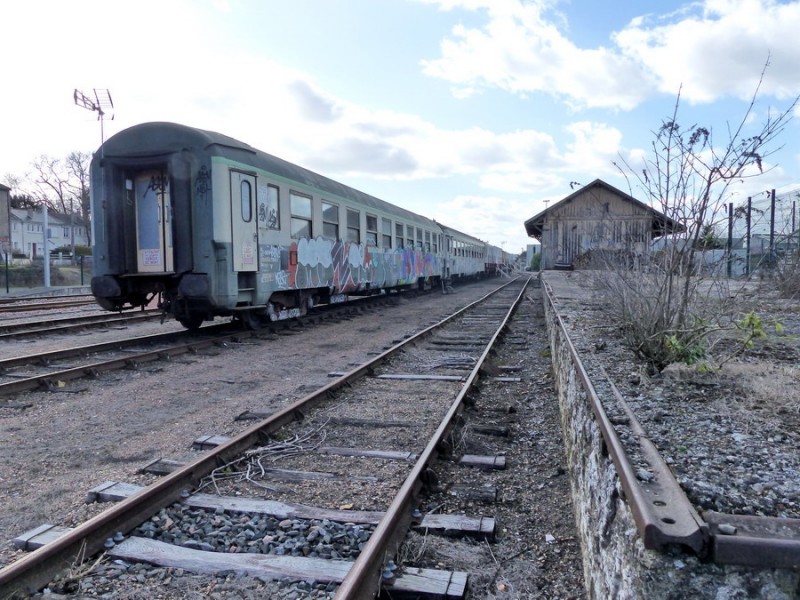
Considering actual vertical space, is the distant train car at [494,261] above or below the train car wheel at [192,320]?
above

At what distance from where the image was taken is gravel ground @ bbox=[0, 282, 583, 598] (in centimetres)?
287

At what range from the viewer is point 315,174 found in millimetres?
13016

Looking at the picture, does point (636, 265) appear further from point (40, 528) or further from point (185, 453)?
point (40, 528)

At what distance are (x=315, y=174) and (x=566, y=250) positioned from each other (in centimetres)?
1386

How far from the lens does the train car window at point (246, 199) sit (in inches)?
378

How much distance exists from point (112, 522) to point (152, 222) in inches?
296

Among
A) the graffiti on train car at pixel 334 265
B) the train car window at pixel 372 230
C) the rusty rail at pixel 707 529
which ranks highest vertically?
the train car window at pixel 372 230

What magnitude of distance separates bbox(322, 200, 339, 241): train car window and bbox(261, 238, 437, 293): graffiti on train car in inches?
7.4

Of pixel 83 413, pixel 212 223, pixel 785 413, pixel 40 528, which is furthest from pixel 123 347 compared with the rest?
pixel 785 413

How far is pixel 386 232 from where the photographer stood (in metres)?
17.3

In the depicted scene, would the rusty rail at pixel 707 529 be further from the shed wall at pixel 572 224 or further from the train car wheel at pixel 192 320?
the shed wall at pixel 572 224

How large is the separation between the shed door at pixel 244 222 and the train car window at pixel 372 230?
5.94 metres

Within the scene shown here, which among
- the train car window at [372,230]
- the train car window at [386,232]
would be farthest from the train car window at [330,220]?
the train car window at [386,232]

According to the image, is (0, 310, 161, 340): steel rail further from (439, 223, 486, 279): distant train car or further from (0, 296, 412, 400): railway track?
(439, 223, 486, 279): distant train car
